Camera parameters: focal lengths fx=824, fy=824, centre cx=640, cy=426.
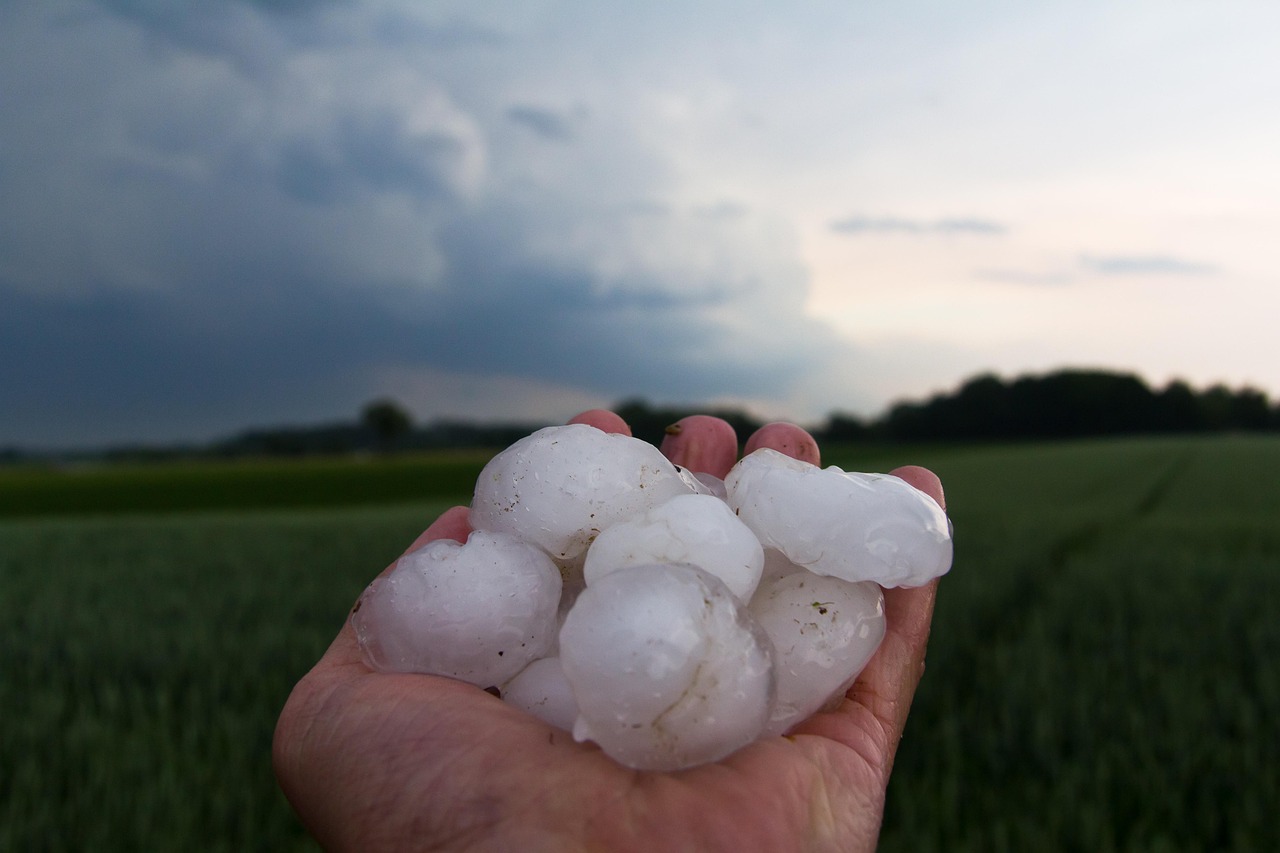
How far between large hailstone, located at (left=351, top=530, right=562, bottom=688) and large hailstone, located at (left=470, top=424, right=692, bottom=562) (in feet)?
0.33

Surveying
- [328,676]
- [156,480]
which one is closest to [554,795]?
[328,676]

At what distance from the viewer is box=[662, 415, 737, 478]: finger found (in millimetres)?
2148

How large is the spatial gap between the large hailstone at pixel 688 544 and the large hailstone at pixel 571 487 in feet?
0.45

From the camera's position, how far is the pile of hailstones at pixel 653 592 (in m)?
1.17

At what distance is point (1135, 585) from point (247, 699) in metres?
5.41

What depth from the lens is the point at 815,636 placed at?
4.68ft

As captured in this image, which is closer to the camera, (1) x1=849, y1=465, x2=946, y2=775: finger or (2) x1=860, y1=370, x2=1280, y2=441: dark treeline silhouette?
(1) x1=849, y1=465, x2=946, y2=775: finger

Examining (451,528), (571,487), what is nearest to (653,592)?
(571,487)

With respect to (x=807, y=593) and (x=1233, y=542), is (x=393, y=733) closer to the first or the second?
(x=807, y=593)

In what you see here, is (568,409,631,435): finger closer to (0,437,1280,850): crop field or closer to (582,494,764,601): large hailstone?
(582,494,764,601): large hailstone

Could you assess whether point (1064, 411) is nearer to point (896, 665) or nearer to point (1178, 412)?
point (1178, 412)

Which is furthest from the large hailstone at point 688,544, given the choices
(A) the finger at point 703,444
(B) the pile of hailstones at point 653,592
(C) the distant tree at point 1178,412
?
(C) the distant tree at point 1178,412

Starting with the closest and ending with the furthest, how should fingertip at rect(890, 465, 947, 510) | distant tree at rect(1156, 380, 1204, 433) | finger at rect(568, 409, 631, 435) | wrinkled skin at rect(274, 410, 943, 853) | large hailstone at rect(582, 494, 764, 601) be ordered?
wrinkled skin at rect(274, 410, 943, 853)
large hailstone at rect(582, 494, 764, 601)
fingertip at rect(890, 465, 947, 510)
finger at rect(568, 409, 631, 435)
distant tree at rect(1156, 380, 1204, 433)

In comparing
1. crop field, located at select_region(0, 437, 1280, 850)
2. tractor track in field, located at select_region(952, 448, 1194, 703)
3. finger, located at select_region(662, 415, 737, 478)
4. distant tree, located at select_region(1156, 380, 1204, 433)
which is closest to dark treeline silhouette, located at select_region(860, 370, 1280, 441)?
distant tree, located at select_region(1156, 380, 1204, 433)
